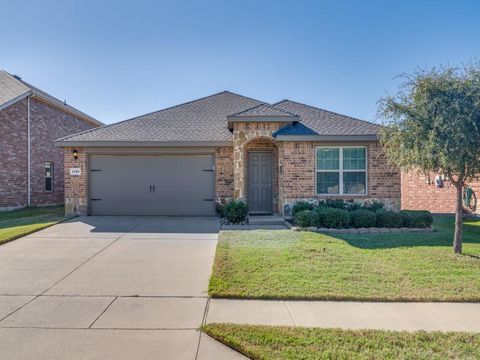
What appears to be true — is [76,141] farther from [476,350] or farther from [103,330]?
[476,350]

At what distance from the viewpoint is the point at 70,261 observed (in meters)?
6.01

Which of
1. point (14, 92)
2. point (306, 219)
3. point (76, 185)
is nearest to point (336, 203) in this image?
point (306, 219)

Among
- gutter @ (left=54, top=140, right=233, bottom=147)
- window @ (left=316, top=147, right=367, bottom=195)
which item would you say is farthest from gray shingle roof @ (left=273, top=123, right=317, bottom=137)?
gutter @ (left=54, top=140, right=233, bottom=147)

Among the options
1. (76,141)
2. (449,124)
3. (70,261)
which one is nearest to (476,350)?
(449,124)

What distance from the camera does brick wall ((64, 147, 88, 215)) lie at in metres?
11.1

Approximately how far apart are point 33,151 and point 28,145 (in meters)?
0.46

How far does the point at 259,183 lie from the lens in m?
11.3

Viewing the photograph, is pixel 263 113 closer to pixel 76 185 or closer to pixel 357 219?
pixel 357 219

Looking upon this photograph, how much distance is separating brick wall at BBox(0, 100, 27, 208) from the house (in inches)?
196

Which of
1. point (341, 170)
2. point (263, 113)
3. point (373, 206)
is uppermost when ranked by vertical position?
point (263, 113)

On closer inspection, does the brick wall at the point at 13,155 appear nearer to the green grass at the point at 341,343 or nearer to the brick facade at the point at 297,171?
the brick facade at the point at 297,171

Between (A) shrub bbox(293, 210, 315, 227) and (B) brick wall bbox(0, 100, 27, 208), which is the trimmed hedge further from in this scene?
(B) brick wall bbox(0, 100, 27, 208)

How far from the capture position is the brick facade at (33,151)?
540 inches

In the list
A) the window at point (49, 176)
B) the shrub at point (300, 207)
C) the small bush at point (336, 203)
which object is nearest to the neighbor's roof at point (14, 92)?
the window at point (49, 176)
